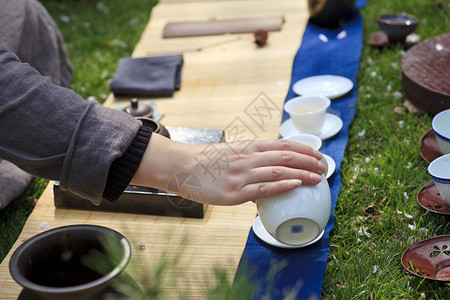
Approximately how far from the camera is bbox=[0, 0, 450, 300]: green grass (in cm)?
141

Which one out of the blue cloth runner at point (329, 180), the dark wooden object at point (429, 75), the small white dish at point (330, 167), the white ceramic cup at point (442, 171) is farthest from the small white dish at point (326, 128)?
the white ceramic cup at point (442, 171)

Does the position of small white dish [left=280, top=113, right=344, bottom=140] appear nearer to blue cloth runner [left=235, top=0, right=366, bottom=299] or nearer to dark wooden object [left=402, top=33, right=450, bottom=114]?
blue cloth runner [left=235, top=0, right=366, bottom=299]

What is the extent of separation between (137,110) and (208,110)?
324 millimetres

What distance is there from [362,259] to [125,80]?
150cm

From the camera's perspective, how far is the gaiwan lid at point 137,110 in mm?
2188

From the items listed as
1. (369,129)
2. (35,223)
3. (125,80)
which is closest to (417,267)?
(369,129)

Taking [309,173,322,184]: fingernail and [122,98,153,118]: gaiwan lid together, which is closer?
[309,173,322,184]: fingernail

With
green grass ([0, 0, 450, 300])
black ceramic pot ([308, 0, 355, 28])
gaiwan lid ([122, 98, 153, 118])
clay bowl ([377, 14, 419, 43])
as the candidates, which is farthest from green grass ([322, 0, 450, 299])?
gaiwan lid ([122, 98, 153, 118])

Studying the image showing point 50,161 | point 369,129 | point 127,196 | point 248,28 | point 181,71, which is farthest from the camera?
point 248,28

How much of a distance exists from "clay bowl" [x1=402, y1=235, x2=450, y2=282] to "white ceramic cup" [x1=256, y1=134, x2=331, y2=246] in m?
0.25

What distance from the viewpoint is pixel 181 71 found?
2.71m

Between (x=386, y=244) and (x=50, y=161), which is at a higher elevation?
(x=50, y=161)

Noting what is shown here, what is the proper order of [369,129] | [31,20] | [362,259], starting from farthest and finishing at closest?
[31,20] → [369,129] → [362,259]

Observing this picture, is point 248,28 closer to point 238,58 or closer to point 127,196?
point 238,58
